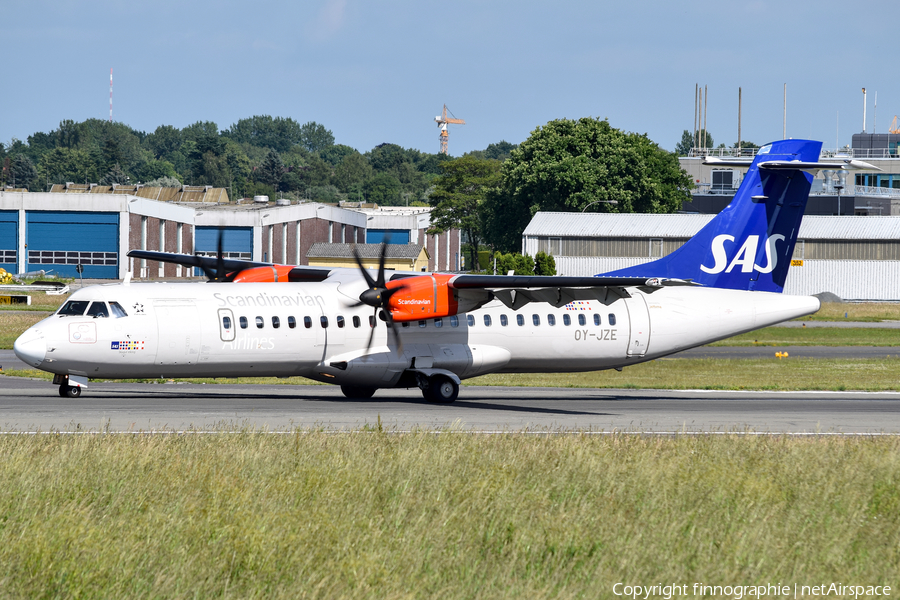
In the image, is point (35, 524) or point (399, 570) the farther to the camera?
point (35, 524)

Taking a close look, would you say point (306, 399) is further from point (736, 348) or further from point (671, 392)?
point (736, 348)

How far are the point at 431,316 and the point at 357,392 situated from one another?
3.81 metres

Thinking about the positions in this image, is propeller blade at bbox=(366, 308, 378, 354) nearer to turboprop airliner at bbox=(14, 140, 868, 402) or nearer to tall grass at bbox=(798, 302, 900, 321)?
turboprop airliner at bbox=(14, 140, 868, 402)

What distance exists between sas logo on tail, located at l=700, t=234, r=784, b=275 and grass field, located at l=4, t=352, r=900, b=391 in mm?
5253

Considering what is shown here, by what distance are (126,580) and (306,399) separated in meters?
17.0

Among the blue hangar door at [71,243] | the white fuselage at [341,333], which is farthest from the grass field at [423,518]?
the blue hangar door at [71,243]

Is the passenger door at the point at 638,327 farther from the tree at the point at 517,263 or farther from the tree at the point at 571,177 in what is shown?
the tree at the point at 571,177

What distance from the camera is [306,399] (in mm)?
26156

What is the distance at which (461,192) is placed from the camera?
126312mm

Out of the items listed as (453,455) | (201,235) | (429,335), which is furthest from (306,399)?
(201,235)

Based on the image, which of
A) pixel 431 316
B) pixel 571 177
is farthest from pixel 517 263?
pixel 431 316

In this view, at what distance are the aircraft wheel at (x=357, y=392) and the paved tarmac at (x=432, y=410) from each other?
293mm

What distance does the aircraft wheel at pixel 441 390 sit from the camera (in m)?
25.9

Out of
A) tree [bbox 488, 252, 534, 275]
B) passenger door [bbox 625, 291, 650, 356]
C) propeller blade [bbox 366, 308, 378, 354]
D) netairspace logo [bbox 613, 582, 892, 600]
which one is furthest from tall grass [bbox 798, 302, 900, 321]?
netairspace logo [bbox 613, 582, 892, 600]
